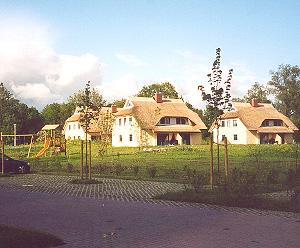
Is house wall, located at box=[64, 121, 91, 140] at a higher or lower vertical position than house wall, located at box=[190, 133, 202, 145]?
higher

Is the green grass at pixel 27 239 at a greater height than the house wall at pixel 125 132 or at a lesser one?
lesser

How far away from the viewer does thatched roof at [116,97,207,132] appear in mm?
66188

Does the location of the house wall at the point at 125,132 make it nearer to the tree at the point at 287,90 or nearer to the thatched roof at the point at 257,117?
the thatched roof at the point at 257,117

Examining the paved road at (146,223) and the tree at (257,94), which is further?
the tree at (257,94)

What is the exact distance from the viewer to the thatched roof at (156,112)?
66.2 meters

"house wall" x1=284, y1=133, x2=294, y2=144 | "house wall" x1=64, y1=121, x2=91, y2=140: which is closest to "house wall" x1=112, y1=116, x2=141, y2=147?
"house wall" x1=64, y1=121, x2=91, y2=140

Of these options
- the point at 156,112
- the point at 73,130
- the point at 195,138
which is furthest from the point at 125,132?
the point at 73,130

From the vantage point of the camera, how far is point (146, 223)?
10148 mm

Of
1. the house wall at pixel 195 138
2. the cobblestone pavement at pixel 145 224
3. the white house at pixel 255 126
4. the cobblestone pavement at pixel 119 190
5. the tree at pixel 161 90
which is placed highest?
the tree at pixel 161 90

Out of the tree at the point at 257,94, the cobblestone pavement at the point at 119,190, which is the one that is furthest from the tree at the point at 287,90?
the cobblestone pavement at the point at 119,190

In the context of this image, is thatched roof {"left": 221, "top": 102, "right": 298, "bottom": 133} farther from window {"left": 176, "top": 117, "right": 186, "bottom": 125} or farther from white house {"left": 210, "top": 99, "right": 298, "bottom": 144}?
window {"left": 176, "top": 117, "right": 186, "bottom": 125}

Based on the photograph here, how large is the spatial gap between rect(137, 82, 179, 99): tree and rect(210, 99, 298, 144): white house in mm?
24992

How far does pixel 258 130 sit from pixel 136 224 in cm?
6376

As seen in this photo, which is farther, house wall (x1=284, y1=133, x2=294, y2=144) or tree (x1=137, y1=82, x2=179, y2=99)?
tree (x1=137, y1=82, x2=179, y2=99)
